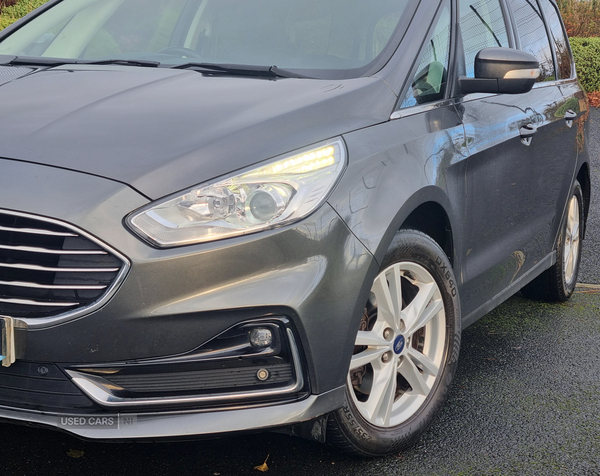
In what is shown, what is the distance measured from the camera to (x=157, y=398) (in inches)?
79.6

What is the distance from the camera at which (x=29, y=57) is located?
3.21 metres

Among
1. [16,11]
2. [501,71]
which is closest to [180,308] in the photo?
[501,71]

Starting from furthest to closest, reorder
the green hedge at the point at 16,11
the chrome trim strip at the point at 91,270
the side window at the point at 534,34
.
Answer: the green hedge at the point at 16,11
the side window at the point at 534,34
the chrome trim strip at the point at 91,270

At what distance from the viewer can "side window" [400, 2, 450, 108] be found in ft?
9.18

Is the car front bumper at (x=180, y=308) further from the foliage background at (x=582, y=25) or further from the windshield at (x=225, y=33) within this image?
the foliage background at (x=582, y=25)

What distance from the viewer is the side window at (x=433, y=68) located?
9.18ft

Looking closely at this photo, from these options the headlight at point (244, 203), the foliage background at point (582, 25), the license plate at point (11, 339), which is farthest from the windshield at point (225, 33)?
the foliage background at point (582, 25)

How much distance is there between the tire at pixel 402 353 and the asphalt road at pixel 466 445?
13 cm

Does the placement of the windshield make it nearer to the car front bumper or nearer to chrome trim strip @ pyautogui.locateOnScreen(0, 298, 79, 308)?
the car front bumper

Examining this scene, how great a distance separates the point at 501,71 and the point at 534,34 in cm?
141

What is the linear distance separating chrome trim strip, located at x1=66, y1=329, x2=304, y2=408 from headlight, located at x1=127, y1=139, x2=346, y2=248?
0.32 metres

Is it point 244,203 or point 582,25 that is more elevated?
point 244,203

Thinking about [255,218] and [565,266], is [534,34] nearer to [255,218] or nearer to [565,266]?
[565,266]

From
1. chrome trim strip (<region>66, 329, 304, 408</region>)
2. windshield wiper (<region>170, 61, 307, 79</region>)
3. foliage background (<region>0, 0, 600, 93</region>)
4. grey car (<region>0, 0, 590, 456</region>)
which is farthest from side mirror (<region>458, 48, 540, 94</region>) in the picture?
foliage background (<region>0, 0, 600, 93</region>)
